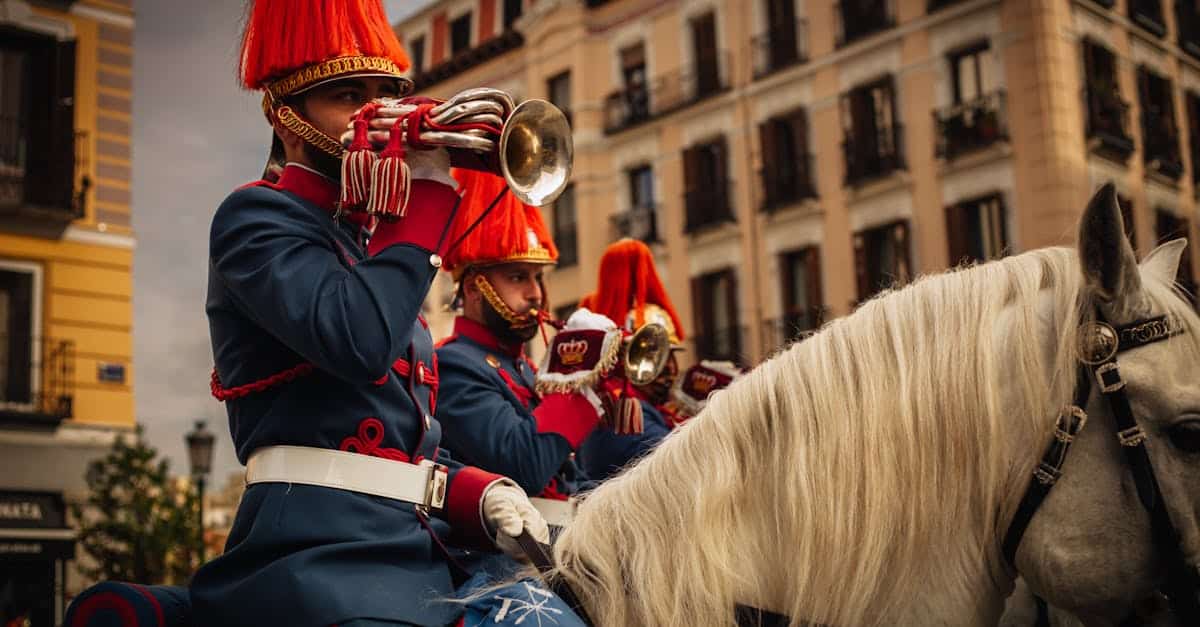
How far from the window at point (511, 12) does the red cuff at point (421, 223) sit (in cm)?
2537

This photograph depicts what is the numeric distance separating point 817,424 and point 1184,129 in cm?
2096

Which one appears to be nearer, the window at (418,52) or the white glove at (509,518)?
the white glove at (509,518)

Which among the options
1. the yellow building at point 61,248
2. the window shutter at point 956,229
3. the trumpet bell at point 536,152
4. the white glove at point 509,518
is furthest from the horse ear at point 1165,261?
the window shutter at point 956,229

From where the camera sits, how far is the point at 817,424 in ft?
7.11

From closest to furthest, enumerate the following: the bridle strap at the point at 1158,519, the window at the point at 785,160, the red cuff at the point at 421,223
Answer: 1. the bridle strap at the point at 1158,519
2. the red cuff at the point at 421,223
3. the window at the point at 785,160

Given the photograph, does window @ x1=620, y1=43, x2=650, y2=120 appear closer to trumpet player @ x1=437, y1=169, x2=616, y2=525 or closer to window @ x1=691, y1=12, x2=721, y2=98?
window @ x1=691, y1=12, x2=721, y2=98

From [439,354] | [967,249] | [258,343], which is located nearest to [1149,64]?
[967,249]

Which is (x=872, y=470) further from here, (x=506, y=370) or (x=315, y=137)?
(x=506, y=370)

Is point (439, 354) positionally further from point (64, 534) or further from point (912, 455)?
point (64, 534)

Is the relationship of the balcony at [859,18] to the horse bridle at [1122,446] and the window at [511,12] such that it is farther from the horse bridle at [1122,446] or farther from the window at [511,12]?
the horse bridle at [1122,446]

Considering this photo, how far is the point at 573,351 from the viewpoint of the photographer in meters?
3.76

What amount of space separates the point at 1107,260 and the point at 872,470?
0.52 metres

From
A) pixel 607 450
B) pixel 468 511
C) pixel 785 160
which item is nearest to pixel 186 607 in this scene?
pixel 468 511

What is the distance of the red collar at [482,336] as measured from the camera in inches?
166
